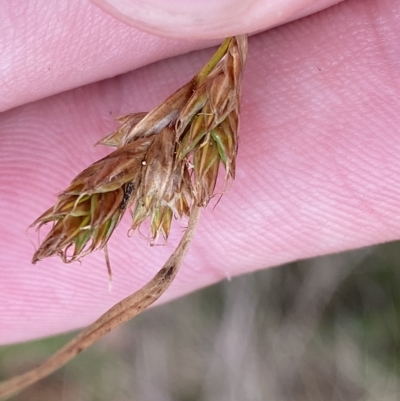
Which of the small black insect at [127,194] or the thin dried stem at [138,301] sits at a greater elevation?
the small black insect at [127,194]

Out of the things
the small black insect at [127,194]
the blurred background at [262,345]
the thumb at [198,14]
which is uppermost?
the thumb at [198,14]

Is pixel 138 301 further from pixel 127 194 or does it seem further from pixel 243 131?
pixel 243 131

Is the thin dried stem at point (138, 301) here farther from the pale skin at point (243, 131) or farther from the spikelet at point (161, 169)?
the pale skin at point (243, 131)

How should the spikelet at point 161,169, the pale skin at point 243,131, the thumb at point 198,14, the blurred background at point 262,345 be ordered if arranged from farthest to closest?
the blurred background at point 262,345 → the pale skin at point 243,131 → the spikelet at point 161,169 → the thumb at point 198,14

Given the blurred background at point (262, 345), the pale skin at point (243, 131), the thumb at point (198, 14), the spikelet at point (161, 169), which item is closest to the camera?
the thumb at point (198, 14)

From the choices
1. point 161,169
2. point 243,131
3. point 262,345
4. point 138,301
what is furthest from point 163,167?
point 262,345

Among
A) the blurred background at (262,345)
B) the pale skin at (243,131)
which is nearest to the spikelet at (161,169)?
the pale skin at (243,131)

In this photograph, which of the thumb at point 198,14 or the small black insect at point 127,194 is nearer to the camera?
the thumb at point 198,14
